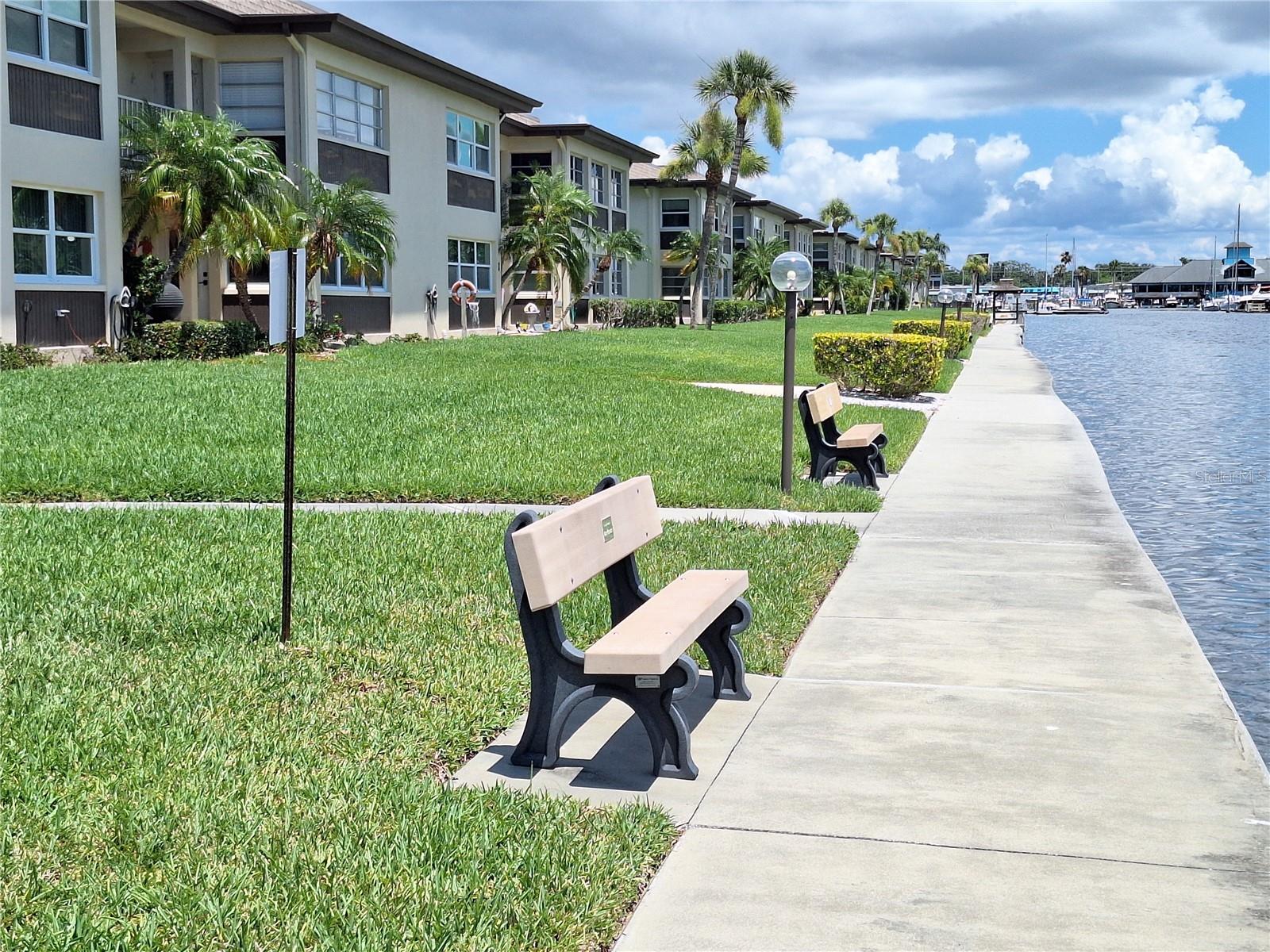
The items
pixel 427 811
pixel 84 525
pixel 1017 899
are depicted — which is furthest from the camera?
pixel 84 525

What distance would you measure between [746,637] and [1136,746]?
7.01 feet

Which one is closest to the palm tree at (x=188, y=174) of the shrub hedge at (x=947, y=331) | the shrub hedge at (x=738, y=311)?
the shrub hedge at (x=947, y=331)

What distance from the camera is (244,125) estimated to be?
29375 mm

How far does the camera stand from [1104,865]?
14.6 ft

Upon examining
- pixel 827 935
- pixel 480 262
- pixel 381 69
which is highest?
pixel 381 69

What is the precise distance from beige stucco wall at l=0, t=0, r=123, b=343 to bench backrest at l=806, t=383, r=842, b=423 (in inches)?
541

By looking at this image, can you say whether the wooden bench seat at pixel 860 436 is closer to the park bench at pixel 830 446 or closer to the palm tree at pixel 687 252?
the park bench at pixel 830 446

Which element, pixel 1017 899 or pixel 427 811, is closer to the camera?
pixel 1017 899

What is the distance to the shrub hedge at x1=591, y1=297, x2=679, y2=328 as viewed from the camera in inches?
1992

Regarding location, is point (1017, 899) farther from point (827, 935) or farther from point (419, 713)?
point (419, 713)

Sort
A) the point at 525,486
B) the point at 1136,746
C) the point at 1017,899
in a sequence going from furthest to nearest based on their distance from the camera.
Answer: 1. the point at 525,486
2. the point at 1136,746
3. the point at 1017,899

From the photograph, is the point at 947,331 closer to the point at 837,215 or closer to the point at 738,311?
the point at 738,311

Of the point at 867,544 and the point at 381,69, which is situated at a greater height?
the point at 381,69

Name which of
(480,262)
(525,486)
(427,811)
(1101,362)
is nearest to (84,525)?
(525,486)
